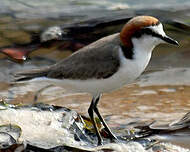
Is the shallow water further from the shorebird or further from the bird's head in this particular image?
the bird's head

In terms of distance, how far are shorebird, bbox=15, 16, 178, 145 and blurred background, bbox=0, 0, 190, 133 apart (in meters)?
0.80

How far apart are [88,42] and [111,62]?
368 cm

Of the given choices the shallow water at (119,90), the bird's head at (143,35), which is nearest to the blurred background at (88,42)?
the shallow water at (119,90)

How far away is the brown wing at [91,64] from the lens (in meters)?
5.09

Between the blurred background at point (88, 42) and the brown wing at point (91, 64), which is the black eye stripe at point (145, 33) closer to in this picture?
the brown wing at point (91, 64)

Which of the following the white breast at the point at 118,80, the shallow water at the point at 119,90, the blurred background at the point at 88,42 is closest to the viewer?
the white breast at the point at 118,80

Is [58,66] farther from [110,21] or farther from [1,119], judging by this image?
[110,21]

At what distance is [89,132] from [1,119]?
92 centimetres

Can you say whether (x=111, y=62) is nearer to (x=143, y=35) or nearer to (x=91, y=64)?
(x=91, y=64)

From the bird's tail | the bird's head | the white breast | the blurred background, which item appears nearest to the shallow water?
the blurred background

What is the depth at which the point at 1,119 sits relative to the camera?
488 cm

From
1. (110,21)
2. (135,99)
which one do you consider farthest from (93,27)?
(135,99)

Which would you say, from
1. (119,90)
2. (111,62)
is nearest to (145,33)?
(111,62)

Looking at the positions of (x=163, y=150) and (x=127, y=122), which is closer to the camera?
(x=163, y=150)
